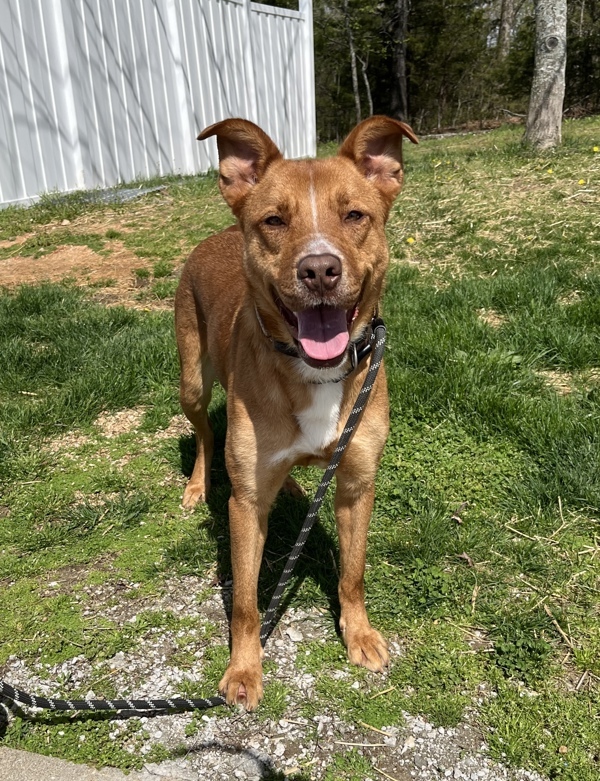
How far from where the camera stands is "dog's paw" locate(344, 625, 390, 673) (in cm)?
264

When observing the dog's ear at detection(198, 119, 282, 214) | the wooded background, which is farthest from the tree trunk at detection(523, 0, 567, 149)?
the wooded background

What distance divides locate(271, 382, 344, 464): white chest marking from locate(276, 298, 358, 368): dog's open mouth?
0.81 ft

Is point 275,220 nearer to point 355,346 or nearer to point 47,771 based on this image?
point 355,346

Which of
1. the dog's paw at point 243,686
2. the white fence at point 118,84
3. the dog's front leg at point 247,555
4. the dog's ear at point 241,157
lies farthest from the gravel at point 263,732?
the white fence at point 118,84

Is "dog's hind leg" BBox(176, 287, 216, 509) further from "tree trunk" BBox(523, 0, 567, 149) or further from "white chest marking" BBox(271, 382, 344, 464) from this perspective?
"tree trunk" BBox(523, 0, 567, 149)

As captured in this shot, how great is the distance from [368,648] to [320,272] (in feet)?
5.24

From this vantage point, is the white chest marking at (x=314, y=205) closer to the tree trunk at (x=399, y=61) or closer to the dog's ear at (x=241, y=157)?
the dog's ear at (x=241, y=157)

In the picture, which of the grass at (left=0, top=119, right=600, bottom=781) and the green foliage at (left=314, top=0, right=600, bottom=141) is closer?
the grass at (left=0, top=119, right=600, bottom=781)

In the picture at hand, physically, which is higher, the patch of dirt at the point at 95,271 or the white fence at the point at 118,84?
the white fence at the point at 118,84

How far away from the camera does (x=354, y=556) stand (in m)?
2.79

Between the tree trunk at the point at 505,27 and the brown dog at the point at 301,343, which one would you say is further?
the tree trunk at the point at 505,27

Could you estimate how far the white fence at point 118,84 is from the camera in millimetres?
9875

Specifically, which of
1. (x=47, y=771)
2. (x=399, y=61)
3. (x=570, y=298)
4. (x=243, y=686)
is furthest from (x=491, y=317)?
(x=399, y=61)

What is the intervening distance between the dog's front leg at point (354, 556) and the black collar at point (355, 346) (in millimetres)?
477
